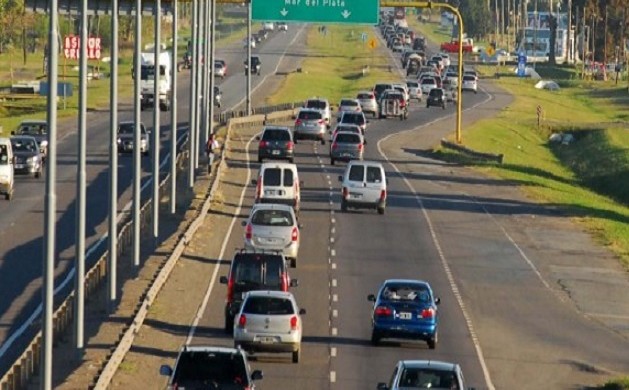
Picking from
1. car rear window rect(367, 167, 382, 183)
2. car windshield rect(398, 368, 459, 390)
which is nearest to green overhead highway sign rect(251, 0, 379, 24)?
car rear window rect(367, 167, 382, 183)

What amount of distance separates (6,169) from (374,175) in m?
13.0

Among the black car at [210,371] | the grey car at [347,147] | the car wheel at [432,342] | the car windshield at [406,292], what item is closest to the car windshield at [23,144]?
the grey car at [347,147]

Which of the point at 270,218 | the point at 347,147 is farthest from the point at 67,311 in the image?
the point at 347,147

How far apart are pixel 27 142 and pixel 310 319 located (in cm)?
3473

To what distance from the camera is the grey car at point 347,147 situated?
282ft

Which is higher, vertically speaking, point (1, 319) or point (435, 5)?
point (435, 5)

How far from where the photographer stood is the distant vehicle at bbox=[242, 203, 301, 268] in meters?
53.0

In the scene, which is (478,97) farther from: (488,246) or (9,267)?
(9,267)

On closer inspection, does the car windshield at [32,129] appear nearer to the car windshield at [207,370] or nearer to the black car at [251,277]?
the black car at [251,277]

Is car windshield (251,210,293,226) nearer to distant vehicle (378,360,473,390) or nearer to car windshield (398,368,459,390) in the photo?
distant vehicle (378,360,473,390)

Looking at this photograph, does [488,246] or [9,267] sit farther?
[488,246]

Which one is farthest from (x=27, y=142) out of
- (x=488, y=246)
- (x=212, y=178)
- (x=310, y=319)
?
(x=310, y=319)

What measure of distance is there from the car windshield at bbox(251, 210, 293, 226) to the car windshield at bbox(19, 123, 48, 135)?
A: 121ft

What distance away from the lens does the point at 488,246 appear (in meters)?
62.5
